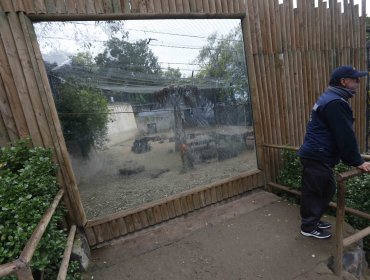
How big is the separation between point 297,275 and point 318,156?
1.23 m

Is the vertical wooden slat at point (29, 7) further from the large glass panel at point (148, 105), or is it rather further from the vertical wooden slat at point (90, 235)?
the vertical wooden slat at point (90, 235)

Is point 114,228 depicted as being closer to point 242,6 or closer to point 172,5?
point 172,5

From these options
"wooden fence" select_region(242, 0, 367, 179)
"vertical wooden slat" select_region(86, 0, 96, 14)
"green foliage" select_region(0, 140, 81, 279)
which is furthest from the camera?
"wooden fence" select_region(242, 0, 367, 179)

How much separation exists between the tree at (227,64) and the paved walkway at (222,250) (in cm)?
190

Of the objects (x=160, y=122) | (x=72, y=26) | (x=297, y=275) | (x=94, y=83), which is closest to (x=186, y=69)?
(x=160, y=122)

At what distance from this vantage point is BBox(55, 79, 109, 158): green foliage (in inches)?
117

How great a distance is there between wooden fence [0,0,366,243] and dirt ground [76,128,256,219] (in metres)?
0.18

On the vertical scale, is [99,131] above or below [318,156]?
above

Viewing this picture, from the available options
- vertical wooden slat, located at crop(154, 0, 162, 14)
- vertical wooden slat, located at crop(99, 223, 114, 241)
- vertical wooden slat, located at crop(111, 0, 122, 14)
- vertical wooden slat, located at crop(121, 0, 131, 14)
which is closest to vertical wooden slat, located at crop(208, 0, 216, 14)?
vertical wooden slat, located at crop(154, 0, 162, 14)

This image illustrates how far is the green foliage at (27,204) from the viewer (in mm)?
1672

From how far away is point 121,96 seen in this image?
323 cm

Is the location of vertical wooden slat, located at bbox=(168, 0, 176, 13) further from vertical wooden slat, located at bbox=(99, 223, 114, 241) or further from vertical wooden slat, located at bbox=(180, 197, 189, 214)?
vertical wooden slat, located at bbox=(99, 223, 114, 241)

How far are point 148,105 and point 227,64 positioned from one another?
4.81ft

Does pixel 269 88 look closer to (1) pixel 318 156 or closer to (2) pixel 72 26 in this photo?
(1) pixel 318 156
